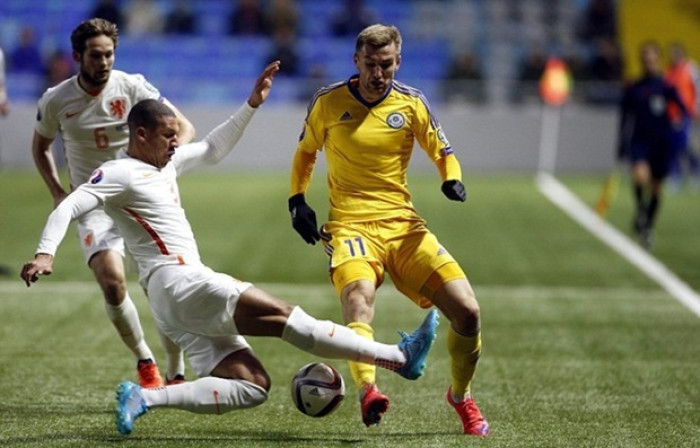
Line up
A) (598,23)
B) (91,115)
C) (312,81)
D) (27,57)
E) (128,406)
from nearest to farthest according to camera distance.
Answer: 1. (128,406)
2. (91,115)
3. (27,57)
4. (312,81)
5. (598,23)

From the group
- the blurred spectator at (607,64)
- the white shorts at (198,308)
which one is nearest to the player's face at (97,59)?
the white shorts at (198,308)

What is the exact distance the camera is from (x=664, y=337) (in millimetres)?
10953

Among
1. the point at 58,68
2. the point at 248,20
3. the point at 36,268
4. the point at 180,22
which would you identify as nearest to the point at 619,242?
the point at 36,268

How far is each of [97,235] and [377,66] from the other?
2248 millimetres

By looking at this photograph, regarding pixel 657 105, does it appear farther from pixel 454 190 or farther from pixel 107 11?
pixel 107 11

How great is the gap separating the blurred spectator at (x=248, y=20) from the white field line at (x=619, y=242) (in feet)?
23.6

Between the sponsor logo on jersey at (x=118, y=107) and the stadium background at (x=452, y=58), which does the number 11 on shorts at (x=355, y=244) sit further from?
the stadium background at (x=452, y=58)

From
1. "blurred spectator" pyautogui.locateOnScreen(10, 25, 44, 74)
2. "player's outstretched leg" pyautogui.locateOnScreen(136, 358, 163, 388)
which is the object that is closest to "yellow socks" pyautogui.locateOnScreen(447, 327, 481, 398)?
"player's outstretched leg" pyautogui.locateOnScreen(136, 358, 163, 388)

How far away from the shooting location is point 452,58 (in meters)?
30.2

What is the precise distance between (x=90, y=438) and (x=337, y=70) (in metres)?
23.0

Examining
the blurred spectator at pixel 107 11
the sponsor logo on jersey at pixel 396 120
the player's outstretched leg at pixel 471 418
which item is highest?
the sponsor logo on jersey at pixel 396 120

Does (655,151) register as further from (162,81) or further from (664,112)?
(162,81)

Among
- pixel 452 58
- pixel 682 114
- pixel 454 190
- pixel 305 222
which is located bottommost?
pixel 452 58

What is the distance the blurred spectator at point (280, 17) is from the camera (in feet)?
96.8
